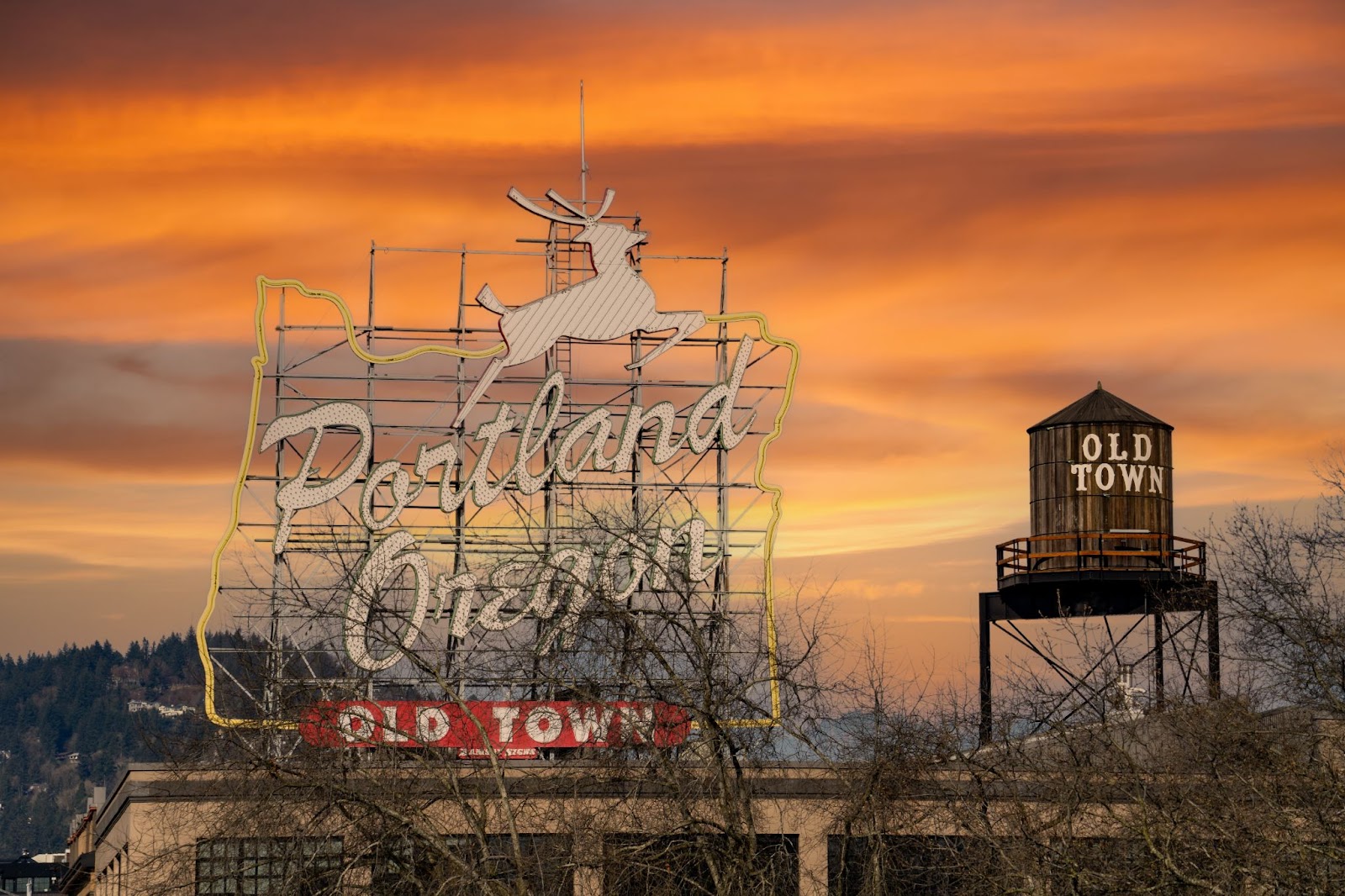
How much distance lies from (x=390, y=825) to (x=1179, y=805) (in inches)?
475

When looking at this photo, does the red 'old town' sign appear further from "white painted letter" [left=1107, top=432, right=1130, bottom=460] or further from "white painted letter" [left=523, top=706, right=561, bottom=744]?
"white painted letter" [left=1107, top=432, right=1130, bottom=460]

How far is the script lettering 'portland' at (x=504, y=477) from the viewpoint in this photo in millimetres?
42594

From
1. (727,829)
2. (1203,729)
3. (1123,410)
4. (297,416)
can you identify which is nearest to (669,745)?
(727,829)

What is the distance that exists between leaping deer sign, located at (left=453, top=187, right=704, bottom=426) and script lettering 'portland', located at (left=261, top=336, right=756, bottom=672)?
1.20 meters

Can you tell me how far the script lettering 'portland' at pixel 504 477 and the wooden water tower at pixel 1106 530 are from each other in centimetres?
812

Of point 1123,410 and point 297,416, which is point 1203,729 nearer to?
point 1123,410

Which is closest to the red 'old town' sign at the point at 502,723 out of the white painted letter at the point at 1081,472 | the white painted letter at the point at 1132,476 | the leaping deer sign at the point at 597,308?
the leaping deer sign at the point at 597,308

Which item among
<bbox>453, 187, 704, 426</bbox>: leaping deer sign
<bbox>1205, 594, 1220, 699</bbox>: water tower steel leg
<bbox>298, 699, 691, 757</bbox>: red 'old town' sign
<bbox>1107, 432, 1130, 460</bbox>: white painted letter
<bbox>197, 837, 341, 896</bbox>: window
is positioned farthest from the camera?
<bbox>1107, 432, 1130, 460</bbox>: white painted letter

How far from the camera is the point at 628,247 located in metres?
45.8

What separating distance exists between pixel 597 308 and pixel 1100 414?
42.1 ft

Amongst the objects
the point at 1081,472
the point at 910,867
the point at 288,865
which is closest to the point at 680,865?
the point at 910,867

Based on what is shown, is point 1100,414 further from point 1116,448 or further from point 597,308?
point 597,308

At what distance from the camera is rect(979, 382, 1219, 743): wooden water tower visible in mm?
46312

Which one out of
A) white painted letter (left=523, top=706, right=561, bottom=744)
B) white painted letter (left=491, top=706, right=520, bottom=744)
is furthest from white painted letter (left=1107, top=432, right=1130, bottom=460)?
white painted letter (left=491, top=706, right=520, bottom=744)
